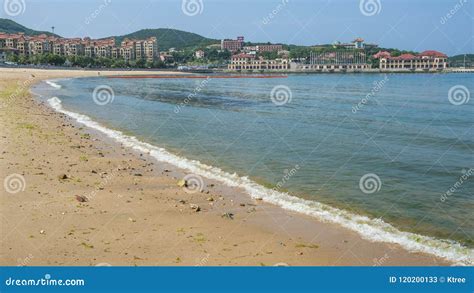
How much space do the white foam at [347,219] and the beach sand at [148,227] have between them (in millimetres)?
351

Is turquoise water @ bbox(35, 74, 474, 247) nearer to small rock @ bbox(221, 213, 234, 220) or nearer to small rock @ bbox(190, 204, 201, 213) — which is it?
small rock @ bbox(221, 213, 234, 220)

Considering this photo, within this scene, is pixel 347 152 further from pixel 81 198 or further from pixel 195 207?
pixel 81 198

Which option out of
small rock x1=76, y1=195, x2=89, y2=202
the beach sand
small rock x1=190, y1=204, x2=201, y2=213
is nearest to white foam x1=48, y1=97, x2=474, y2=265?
the beach sand

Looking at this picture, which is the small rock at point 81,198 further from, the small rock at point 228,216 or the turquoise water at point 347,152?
the turquoise water at point 347,152

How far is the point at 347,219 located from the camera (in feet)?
37.3

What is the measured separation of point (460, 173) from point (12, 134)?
18362 millimetres

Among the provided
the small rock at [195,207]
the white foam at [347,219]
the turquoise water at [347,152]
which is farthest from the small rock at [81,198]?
the turquoise water at [347,152]

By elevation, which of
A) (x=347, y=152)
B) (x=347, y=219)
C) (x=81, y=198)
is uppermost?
(x=347, y=152)

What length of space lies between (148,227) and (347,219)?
4.81 m

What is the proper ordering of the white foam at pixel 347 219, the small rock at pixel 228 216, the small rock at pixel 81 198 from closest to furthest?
the white foam at pixel 347 219, the small rock at pixel 228 216, the small rock at pixel 81 198

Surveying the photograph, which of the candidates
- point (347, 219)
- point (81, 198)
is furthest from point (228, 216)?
point (81, 198)

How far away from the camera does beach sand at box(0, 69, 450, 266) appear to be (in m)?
8.58

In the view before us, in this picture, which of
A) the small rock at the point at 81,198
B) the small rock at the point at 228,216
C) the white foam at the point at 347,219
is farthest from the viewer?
the small rock at the point at 81,198

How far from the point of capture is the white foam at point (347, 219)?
9.53 m
